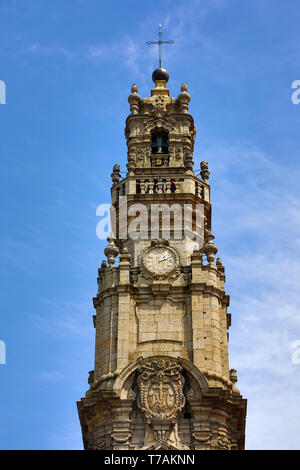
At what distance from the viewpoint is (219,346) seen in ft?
122

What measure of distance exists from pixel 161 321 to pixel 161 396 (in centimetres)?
340

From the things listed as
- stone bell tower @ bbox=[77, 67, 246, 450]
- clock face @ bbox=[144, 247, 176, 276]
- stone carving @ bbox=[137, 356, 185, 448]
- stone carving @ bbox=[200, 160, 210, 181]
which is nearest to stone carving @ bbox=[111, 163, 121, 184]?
stone bell tower @ bbox=[77, 67, 246, 450]

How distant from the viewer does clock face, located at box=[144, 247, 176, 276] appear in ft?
127

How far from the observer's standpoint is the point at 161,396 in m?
35.5

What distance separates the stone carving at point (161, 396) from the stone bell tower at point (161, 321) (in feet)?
0.12

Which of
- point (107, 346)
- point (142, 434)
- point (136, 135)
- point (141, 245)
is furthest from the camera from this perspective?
point (136, 135)

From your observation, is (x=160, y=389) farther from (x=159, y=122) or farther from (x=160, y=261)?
Result: (x=159, y=122)

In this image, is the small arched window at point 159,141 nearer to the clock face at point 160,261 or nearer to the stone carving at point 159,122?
the stone carving at point 159,122

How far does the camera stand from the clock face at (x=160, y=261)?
127 ft

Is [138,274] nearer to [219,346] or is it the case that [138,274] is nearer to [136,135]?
[219,346]

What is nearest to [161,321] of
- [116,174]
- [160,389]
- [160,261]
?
[160,261]

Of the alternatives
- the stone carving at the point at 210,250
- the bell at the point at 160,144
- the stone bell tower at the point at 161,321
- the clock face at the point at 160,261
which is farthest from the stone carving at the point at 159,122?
the clock face at the point at 160,261

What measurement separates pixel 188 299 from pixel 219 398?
15.3 feet
